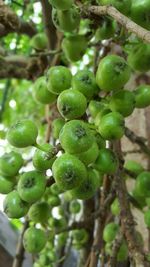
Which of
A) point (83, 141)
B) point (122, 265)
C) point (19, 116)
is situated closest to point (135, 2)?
point (83, 141)

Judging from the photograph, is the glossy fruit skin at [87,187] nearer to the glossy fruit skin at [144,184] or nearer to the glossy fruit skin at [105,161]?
the glossy fruit skin at [105,161]

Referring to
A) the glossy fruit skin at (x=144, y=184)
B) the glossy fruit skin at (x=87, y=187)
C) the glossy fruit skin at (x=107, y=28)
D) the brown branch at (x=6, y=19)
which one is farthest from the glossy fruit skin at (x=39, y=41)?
the glossy fruit skin at (x=87, y=187)

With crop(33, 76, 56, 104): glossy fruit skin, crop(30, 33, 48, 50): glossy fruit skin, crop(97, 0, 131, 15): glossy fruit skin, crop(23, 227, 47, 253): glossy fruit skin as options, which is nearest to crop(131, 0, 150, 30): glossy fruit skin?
crop(97, 0, 131, 15): glossy fruit skin

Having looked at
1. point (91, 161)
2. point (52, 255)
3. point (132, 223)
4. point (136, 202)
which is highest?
point (91, 161)

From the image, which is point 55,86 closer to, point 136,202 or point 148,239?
point 136,202

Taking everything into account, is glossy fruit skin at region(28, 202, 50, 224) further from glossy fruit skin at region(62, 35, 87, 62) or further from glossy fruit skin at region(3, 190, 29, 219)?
glossy fruit skin at region(62, 35, 87, 62)

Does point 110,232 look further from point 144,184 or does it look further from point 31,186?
point 31,186

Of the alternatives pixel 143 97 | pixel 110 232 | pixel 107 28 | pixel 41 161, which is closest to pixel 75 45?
pixel 107 28
